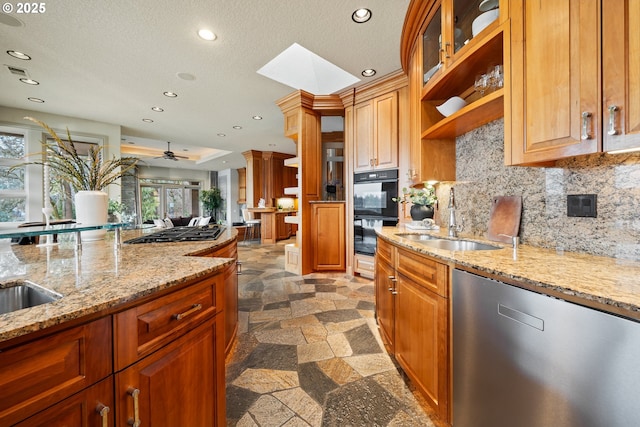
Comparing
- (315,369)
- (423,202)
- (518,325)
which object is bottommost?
(315,369)

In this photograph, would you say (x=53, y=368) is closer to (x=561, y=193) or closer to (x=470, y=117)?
(x=561, y=193)

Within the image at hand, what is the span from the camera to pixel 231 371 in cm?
170

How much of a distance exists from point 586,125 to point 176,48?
129 inches

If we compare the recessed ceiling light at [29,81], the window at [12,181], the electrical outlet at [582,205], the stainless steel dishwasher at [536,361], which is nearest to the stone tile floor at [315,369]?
the stainless steel dishwasher at [536,361]

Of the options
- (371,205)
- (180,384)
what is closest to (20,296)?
(180,384)

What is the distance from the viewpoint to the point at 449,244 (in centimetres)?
183

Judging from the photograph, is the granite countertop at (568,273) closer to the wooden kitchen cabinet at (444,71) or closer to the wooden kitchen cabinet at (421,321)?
the wooden kitchen cabinet at (421,321)

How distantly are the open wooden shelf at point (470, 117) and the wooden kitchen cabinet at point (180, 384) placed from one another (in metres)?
1.77

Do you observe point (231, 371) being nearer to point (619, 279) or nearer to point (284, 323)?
point (284, 323)

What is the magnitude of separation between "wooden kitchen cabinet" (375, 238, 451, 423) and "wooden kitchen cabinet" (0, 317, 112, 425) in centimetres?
127

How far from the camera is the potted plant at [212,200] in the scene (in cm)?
1073

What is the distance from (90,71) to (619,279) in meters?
4.72

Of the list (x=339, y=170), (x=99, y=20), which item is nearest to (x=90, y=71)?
(x=99, y=20)

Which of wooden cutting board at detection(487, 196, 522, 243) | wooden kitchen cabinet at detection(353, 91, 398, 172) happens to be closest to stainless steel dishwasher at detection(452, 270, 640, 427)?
wooden cutting board at detection(487, 196, 522, 243)
